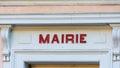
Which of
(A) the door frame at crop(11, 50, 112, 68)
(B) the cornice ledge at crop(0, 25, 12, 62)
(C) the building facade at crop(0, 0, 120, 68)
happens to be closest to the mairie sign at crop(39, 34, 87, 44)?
(C) the building facade at crop(0, 0, 120, 68)

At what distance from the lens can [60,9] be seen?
452cm

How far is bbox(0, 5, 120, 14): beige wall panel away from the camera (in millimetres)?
4457

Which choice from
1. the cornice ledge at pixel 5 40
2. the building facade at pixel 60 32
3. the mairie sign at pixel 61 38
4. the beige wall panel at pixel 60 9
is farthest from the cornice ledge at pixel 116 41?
the cornice ledge at pixel 5 40

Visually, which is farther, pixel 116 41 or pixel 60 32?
pixel 60 32

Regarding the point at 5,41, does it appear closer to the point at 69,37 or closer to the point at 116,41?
the point at 69,37

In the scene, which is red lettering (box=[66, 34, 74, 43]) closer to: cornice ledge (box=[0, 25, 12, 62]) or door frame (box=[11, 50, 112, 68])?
door frame (box=[11, 50, 112, 68])

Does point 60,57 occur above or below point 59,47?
below

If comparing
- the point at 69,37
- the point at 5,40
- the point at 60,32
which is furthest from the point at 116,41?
the point at 5,40

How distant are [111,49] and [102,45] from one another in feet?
0.38

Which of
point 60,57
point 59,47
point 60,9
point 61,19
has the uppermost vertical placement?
point 60,9

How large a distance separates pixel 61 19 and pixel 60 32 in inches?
7.1

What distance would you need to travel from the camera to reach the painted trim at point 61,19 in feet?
14.4

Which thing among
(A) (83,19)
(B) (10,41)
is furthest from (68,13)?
(B) (10,41)

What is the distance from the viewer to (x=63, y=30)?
4.55 meters
